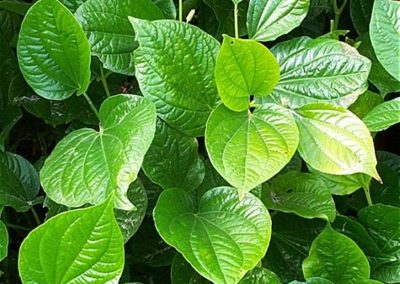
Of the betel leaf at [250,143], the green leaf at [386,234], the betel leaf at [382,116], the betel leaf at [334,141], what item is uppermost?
the betel leaf at [250,143]

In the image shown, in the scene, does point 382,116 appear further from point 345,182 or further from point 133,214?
point 133,214

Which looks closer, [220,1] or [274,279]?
[274,279]

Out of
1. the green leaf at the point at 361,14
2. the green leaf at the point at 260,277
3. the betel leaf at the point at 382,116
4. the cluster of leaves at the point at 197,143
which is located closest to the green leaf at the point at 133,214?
the cluster of leaves at the point at 197,143

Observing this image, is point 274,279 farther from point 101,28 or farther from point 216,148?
point 101,28

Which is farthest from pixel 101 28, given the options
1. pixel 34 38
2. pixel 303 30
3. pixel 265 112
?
pixel 303 30

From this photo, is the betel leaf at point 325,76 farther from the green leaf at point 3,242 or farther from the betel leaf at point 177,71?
the green leaf at point 3,242

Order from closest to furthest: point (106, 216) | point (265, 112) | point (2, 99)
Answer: point (106, 216), point (265, 112), point (2, 99)
